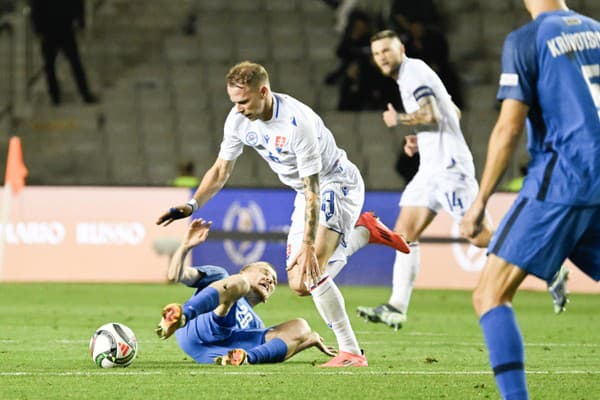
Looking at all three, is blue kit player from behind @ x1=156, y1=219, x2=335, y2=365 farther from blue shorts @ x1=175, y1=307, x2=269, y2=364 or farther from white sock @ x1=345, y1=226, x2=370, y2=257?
white sock @ x1=345, y1=226, x2=370, y2=257

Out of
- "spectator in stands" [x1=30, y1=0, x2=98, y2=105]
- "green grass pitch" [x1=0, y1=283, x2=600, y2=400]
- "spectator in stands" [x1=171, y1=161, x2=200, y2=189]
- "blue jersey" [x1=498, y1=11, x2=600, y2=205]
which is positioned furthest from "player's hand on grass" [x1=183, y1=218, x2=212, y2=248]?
"spectator in stands" [x1=30, y1=0, x2=98, y2=105]

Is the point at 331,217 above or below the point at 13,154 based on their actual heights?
above

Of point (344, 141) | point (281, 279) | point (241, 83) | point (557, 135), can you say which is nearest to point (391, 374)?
point (241, 83)

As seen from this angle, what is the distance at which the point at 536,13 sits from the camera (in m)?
5.17

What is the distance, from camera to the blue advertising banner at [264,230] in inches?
605

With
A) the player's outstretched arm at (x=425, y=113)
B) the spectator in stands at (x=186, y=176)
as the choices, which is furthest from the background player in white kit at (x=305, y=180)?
the spectator in stands at (x=186, y=176)

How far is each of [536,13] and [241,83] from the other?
2.33 metres

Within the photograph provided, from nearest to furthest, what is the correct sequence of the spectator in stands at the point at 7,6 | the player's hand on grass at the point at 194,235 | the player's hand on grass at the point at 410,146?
the player's hand on grass at the point at 194,235, the player's hand on grass at the point at 410,146, the spectator in stands at the point at 7,6

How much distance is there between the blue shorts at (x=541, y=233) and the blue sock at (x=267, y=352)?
108 inches

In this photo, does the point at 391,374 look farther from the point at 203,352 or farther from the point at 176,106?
the point at 176,106

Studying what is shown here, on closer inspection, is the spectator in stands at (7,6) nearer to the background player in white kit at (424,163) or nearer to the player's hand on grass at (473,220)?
the background player in white kit at (424,163)

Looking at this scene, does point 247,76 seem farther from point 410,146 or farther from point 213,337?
point 410,146

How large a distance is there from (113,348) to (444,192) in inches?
149

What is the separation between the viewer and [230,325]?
25.0ft
